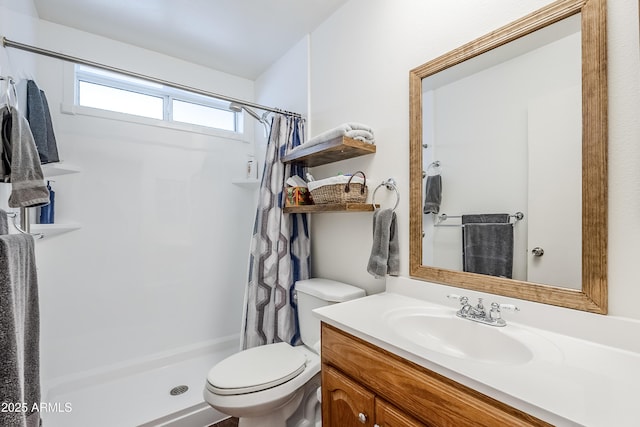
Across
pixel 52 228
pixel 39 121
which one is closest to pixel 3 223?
pixel 39 121

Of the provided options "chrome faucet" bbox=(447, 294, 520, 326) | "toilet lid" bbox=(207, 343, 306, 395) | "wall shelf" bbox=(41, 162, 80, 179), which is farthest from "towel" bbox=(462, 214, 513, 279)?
"wall shelf" bbox=(41, 162, 80, 179)

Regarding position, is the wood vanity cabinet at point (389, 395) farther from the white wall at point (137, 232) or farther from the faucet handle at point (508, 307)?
the white wall at point (137, 232)

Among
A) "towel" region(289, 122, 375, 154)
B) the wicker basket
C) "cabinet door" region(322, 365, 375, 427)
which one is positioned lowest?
"cabinet door" region(322, 365, 375, 427)

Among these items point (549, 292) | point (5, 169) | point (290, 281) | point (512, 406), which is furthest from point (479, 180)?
point (5, 169)

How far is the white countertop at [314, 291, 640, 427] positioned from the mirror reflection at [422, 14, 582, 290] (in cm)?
19

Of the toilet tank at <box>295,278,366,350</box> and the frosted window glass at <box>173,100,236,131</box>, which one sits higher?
the frosted window glass at <box>173,100,236,131</box>

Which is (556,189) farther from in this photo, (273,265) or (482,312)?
(273,265)

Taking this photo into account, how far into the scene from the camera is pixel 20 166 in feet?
3.31

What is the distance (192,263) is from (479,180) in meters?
2.12

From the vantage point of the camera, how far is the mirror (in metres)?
0.84

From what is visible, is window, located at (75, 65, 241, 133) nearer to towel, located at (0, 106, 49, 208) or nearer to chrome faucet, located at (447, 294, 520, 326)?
towel, located at (0, 106, 49, 208)

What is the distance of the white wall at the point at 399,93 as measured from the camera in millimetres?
791

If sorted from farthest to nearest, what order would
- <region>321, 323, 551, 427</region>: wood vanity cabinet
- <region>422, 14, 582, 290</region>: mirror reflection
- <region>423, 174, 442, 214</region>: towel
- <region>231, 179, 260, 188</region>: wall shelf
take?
1. <region>231, 179, 260, 188</region>: wall shelf
2. <region>423, 174, 442, 214</region>: towel
3. <region>422, 14, 582, 290</region>: mirror reflection
4. <region>321, 323, 551, 427</region>: wood vanity cabinet

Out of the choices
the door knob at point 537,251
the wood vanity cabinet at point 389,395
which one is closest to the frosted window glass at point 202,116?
the wood vanity cabinet at point 389,395
